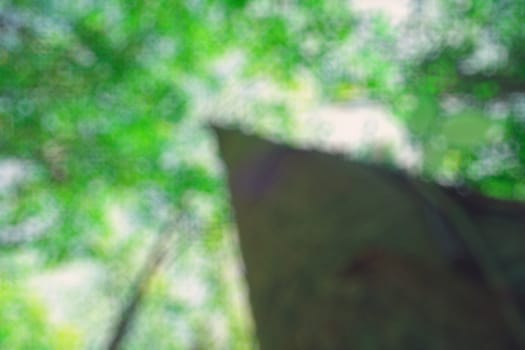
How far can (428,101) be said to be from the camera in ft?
3.65

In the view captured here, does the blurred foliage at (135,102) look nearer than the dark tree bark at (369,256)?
No

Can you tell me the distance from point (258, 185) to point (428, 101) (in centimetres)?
33

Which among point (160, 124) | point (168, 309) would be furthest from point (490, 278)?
point (168, 309)

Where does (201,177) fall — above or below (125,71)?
below

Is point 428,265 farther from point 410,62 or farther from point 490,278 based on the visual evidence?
point 410,62

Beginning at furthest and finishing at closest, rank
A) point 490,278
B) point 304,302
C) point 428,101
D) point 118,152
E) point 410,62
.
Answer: point 118,152 → point 410,62 → point 428,101 → point 304,302 → point 490,278

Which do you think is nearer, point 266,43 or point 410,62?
point 410,62

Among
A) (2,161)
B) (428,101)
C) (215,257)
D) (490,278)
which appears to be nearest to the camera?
(490,278)

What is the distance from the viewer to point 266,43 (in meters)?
8.15

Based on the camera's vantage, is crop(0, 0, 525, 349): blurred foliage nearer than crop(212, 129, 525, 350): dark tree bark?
No

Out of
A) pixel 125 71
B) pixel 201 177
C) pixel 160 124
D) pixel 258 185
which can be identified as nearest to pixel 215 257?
pixel 201 177

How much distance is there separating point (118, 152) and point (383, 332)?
25.5 ft

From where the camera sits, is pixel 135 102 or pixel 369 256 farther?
pixel 135 102

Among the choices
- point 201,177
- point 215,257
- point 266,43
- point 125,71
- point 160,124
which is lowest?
point 215,257
